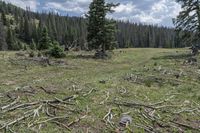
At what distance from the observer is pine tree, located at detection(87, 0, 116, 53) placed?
4050 cm

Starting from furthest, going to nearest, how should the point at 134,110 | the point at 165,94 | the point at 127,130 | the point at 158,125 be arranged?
the point at 165,94 < the point at 134,110 < the point at 158,125 < the point at 127,130

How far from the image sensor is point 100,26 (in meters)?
40.6

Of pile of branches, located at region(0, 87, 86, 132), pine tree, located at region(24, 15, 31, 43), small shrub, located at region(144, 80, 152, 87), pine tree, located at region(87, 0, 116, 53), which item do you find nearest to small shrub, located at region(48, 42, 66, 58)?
pine tree, located at region(87, 0, 116, 53)

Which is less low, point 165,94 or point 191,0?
point 191,0

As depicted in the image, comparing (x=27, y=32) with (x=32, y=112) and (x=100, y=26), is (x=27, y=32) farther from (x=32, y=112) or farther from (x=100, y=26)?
(x=32, y=112)

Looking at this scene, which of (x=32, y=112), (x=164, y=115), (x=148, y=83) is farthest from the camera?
(x=148, y=83)

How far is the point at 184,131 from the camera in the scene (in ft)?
33.9

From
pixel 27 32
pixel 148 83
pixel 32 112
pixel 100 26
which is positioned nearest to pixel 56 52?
pixel 100 26

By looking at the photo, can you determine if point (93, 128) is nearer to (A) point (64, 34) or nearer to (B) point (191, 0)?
(B) point (191, 0)

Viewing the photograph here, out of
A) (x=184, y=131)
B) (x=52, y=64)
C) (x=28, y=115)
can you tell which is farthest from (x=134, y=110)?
(x=52, y=64)

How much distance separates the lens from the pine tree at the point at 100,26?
1594 inches

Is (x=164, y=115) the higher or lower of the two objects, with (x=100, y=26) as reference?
lower

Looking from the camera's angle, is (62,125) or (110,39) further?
(110,39)

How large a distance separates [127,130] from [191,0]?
107 feet
